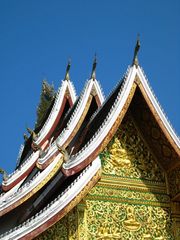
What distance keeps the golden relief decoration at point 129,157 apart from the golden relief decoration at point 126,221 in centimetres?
61

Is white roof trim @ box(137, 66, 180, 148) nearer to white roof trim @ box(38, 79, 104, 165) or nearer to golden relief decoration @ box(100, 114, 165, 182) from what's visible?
golden relief decoration @ box(100, 114, 165, 182)

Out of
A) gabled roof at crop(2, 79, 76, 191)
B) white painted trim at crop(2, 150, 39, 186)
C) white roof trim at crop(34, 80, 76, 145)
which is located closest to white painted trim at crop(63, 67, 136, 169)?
gabled roof at crop(2, 79, 76, 191)

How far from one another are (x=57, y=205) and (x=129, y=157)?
7.31 ft

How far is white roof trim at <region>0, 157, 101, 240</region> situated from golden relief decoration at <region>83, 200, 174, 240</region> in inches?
25.3

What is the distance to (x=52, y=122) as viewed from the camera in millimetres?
11883

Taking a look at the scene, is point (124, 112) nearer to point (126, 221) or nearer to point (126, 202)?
point (126, 202)

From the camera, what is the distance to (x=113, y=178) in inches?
311

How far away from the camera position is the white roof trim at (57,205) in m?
6.13

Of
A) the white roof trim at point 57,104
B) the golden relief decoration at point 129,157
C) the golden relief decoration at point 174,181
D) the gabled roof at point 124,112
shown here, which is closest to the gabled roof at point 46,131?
the white roof trim at point 57,104

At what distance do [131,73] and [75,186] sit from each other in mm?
2371

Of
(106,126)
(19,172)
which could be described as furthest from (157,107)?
(19,172)

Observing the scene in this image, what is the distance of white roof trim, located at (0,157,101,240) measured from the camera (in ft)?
20.1

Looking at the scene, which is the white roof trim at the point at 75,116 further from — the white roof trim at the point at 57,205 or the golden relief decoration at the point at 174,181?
the golden relief decoration at the point at 174,181

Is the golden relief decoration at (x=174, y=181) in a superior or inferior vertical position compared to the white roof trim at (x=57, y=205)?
superior
